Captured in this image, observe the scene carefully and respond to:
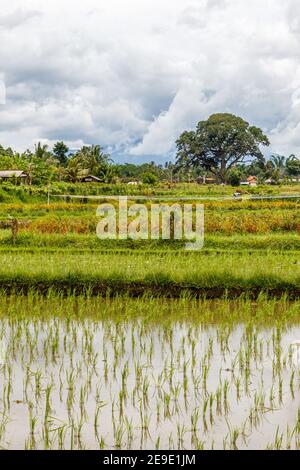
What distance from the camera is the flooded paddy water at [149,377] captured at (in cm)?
363

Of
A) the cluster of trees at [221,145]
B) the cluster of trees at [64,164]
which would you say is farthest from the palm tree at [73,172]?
the cluster of trees at [221,145]

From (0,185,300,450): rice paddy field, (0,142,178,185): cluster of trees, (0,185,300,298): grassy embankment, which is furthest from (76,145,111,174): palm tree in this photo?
(0,185,300,450): rice paddy field

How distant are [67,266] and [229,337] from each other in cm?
340

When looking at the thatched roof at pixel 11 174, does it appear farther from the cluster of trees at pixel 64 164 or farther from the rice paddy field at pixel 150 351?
the rice paddy field at pixel 150 351

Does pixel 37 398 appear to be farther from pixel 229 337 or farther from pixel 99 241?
pixel 99 241

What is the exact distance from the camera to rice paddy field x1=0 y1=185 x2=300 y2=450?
3713mm

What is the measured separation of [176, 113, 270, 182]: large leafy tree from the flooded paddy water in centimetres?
5356

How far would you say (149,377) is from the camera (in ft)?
15.1

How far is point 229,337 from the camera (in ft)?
19.3

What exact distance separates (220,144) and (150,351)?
2212 inches

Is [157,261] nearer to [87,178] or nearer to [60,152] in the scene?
[87,178]

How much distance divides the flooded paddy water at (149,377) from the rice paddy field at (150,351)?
0.01 meters

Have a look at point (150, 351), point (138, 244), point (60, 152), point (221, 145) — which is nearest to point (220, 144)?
point (221, 145)

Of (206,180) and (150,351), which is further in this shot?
(206,180)
